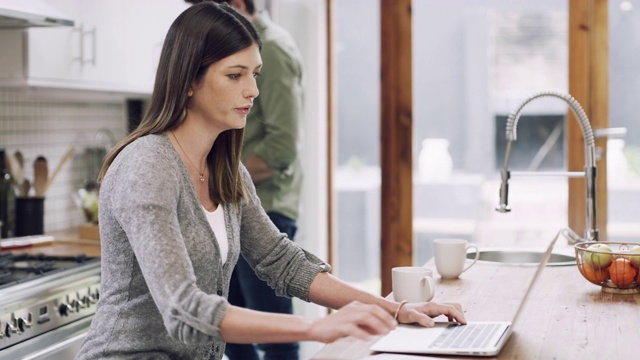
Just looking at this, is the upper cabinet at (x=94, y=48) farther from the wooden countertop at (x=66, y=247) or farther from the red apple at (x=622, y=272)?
the red apple at (x=622, y=272)

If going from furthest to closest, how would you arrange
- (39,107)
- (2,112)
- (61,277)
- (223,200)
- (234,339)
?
(39,107) → (2,112) → (61,277) → (223,200) → (234,339)

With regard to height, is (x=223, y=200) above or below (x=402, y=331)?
above

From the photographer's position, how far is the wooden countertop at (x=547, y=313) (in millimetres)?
1494

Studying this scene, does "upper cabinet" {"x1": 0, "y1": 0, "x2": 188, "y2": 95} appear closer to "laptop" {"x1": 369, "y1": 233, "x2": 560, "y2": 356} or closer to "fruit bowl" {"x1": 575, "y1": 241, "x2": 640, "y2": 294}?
"laptop" {"x1": 369, "y1": 233, "x2": 560, "y2": 356}

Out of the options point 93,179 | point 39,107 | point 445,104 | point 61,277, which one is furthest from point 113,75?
point 445,104

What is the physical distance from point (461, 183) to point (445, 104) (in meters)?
0.36

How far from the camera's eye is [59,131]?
344 cm

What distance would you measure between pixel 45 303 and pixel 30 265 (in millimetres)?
263

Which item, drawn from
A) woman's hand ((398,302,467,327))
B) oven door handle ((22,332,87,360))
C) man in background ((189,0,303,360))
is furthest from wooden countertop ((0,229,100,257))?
woman's hand ((398,302,467,327))

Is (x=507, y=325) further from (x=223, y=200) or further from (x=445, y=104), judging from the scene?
(x=445, y=104)

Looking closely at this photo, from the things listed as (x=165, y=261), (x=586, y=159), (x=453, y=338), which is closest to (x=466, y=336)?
(x=453, y=338)

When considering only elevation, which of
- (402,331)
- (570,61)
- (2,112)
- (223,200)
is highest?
(570,61)

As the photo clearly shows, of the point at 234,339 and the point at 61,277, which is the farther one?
the point at 61,277

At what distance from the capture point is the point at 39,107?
3.30 m
